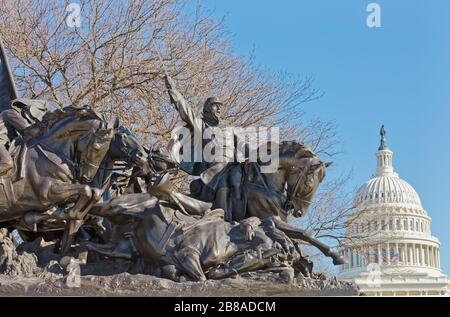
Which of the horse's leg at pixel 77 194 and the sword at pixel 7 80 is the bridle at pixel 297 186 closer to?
the horse's leg at pixel 77 194

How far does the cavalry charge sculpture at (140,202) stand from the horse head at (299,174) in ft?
0.05

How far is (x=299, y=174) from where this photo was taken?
10539 millimetres

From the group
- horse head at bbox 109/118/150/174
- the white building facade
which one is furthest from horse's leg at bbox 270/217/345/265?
the white building facade

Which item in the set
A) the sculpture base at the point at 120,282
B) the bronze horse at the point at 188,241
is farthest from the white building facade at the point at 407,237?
the sculpture base at the point at 120,282

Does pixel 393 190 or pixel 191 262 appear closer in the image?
pixel 191 262

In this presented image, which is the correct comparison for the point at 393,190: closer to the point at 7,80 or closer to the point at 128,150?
the point at 7,80

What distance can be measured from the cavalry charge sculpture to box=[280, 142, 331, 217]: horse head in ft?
0.05

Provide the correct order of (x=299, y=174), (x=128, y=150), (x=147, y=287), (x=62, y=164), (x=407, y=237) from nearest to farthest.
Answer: (x=147, y=287)
(x=62, y=164)
(x=128, y=150)
(x=299, y=174)
(x=407, y=237)

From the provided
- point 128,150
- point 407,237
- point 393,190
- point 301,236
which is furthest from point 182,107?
point 393,190

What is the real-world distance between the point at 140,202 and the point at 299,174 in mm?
2244

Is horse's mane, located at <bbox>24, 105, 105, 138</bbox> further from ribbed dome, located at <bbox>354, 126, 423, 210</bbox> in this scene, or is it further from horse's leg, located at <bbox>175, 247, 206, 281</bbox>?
ribbed dome, located at <bbox>354, 126, 423, 210</bbox>

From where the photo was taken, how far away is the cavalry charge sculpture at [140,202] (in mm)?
9672
